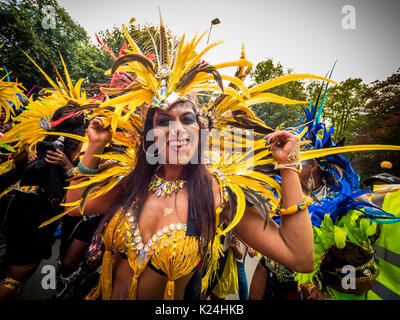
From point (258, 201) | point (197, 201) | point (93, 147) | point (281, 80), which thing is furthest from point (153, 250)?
point (281, 80)

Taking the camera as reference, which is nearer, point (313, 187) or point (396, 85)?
point (313, 187)

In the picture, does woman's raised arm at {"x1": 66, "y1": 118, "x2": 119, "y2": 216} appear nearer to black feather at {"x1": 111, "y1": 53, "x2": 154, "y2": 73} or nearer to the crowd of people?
the crowd of people

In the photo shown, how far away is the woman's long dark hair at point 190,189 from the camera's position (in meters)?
1.37

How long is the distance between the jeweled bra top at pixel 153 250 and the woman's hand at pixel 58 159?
1.48 metres

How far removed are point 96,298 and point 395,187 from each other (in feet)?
9.59

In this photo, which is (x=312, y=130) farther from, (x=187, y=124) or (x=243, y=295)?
(x=243, y=295)

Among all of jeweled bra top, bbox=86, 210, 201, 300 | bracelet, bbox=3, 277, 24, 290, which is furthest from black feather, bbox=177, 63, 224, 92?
bracelet, bbox=3, 277, 24, 290

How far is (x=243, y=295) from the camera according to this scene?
9.52 ft

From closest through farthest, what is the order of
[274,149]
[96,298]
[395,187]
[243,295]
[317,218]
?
[274,149] → [96,298] → [395,187] → [317,218] → [243,295]

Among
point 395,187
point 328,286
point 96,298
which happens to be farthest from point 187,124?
point 395,187

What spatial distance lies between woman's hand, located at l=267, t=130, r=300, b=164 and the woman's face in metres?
0.60

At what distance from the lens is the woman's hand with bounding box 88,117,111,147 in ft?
4.73

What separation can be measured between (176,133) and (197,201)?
1.87 feet
